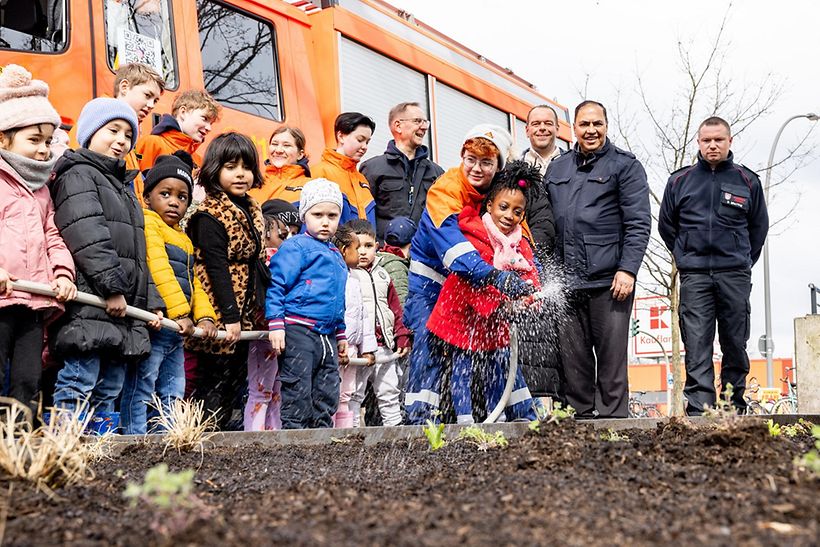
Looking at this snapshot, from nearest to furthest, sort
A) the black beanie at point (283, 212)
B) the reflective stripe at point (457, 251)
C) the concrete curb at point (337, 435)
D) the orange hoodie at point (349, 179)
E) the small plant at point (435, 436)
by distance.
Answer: the small plant at point (435, 436) → the concrete curb at point (337, 435) → the reflective stripe at point (457, 251) → the black beanie at point (283, 212) → the orange hoodie at point (349, 179)

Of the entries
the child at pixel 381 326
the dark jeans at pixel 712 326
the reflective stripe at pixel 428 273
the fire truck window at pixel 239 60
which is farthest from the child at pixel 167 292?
the dark jeans at pixel 712 326

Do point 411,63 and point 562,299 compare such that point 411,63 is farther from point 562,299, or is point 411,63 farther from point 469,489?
point 469,489

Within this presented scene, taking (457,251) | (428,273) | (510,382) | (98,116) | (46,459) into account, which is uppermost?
(98,116)

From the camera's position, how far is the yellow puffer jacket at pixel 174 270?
4840 millimetres

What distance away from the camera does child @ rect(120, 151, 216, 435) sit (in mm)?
4730

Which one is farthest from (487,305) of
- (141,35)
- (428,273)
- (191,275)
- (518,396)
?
(141,35)

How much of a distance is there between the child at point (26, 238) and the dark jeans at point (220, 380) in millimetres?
1363

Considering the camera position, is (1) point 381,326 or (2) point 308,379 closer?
(2) point 308,379

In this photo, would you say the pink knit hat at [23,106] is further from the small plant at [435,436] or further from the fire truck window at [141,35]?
the small plant at [435,436]

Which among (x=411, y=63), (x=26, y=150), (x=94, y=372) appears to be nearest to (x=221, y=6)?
(x=411, y=63)

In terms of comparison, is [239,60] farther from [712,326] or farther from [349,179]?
[712,326]

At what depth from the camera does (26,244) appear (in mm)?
4098

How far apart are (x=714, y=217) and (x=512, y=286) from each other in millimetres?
2533

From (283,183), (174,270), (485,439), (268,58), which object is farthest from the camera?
(268,58)
